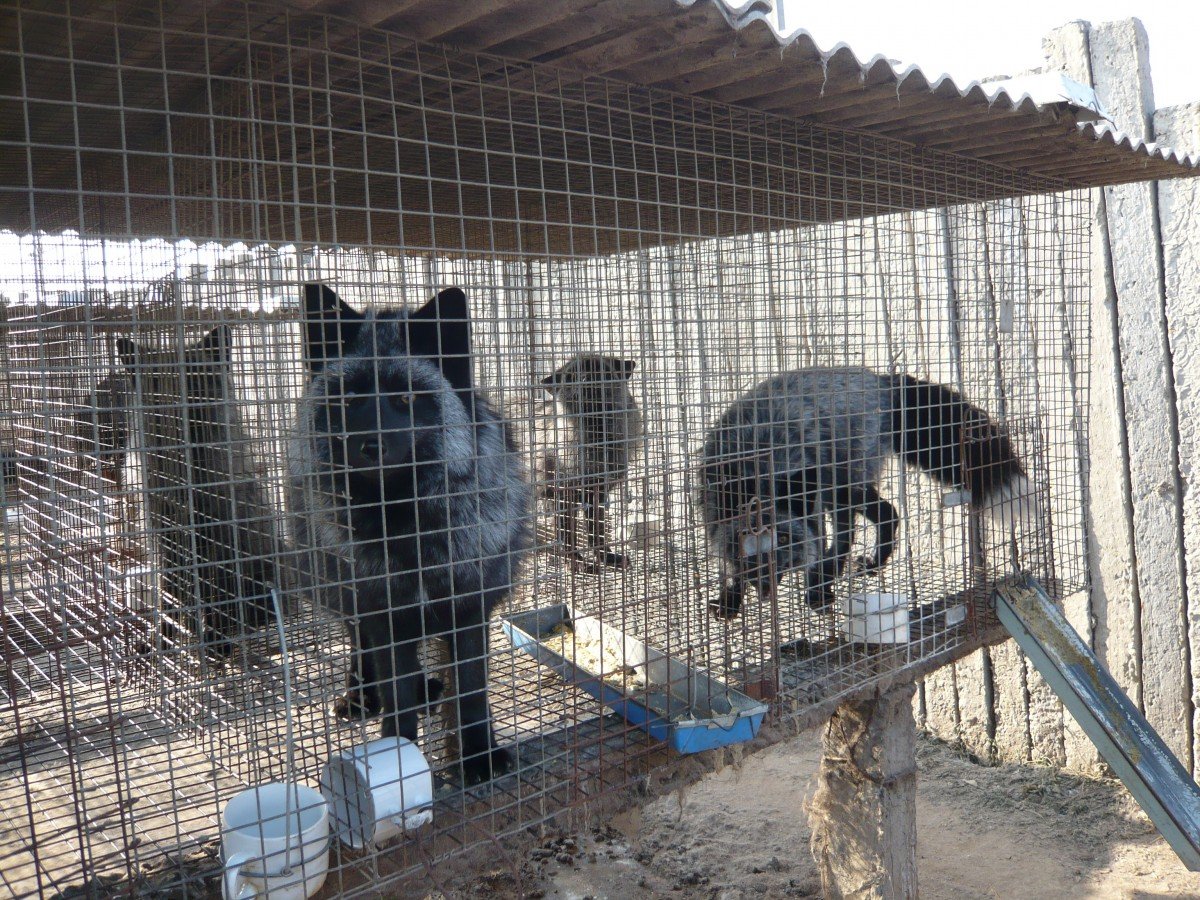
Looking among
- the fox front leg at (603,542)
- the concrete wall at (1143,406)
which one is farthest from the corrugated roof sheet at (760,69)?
the fox front leg at (603,542)

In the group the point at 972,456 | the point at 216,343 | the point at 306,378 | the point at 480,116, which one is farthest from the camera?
the point at 972,456

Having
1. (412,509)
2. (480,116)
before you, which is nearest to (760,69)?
(480,116)

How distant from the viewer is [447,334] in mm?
2943

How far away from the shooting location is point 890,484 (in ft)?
18.1

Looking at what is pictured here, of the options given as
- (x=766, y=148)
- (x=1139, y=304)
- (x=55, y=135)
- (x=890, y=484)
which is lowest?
(x=890, y=484)

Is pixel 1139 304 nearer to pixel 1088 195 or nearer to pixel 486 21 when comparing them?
pixel 1088 195

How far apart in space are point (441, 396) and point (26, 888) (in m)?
1.79

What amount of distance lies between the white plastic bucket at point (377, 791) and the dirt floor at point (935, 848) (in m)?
2.34

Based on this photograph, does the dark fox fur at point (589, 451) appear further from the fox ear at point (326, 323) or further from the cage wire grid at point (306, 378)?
the fox ear at point (326, 323)

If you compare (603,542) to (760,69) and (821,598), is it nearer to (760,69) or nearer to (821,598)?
Result: (821,598)

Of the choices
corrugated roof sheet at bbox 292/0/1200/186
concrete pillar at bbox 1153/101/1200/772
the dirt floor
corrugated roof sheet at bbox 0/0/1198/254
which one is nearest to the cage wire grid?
corrugated roof sheet at bbox 0/0/1198/254

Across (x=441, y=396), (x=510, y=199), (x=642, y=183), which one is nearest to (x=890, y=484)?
(x=642, y=183)

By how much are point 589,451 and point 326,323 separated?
300 cm

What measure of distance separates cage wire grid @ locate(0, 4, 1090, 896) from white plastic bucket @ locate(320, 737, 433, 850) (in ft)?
0.26
